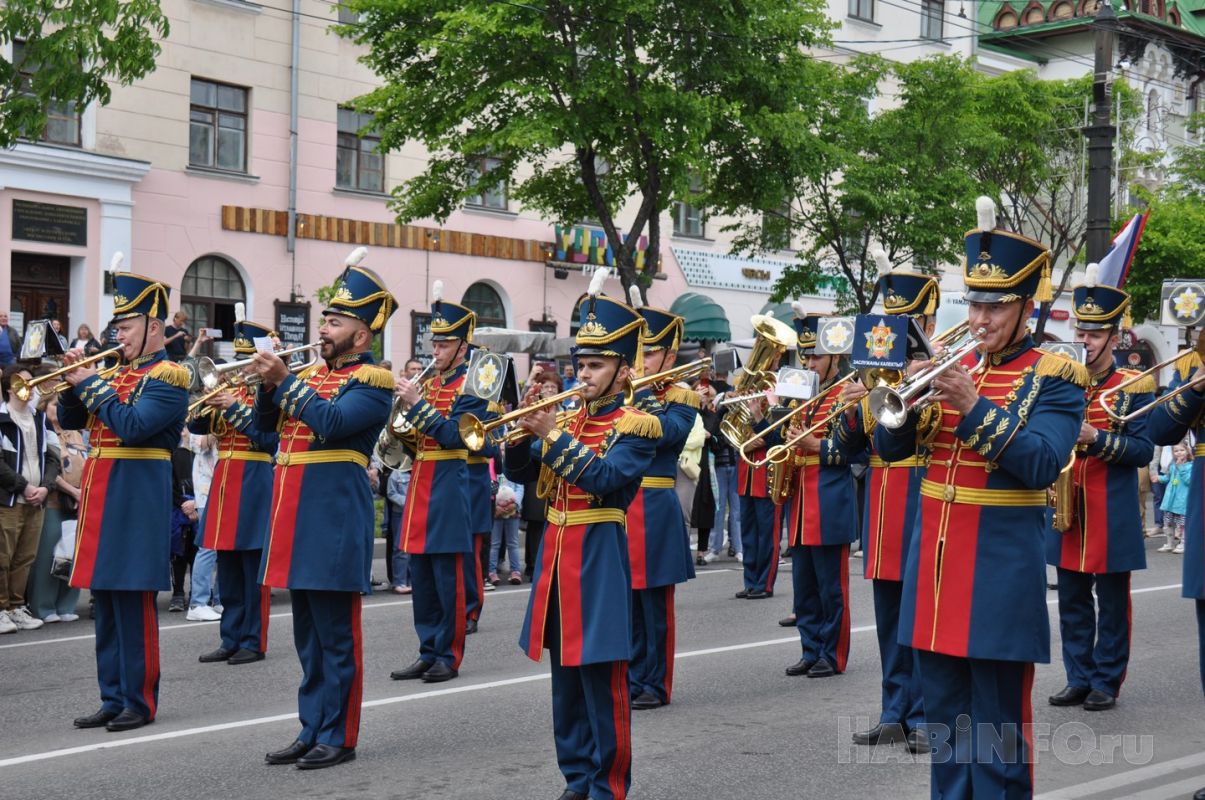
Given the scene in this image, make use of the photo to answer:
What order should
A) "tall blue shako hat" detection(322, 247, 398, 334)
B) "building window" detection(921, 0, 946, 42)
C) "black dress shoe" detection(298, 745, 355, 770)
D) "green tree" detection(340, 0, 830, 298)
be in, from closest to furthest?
"black dress shoe" detection(298, 745, 355, 770)
"tall blue shako hat" detection(322, 247, 398, 334)
"green tree" detection(340, 0, 830, 298)
"building window" detection(921, 0, 946, 42)

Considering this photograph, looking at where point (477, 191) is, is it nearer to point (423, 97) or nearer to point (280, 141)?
point (423, 97)

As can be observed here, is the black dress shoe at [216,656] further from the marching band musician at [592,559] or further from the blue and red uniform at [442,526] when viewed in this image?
the marching band musician at [592,559]

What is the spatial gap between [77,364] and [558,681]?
3312mm

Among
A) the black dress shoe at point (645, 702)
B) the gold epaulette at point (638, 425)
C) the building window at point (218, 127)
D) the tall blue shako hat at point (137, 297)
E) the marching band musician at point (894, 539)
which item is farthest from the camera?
the building window at point (218, 127)

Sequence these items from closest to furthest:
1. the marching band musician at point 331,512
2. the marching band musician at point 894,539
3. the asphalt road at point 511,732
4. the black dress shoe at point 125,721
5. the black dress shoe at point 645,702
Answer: the asphalt road at point 511,732 → the marching band musician at point 331,512 → the marching band musician at point 894,539 → the black dress shoe at point 125,721 → the black dress shoe at point 645,702

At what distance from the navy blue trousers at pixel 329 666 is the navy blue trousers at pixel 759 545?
6778 millimetres

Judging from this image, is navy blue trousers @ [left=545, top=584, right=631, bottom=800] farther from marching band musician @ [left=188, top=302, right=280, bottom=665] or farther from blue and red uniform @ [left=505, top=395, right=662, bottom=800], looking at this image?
marching band musician @ [left=188, top=302, right=280, bottom=665]

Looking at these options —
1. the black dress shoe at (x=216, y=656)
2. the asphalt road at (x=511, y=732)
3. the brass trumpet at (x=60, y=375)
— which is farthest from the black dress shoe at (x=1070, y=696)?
the brass trumpet at (x=60, y=375)

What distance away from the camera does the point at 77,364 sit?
26.1 feet

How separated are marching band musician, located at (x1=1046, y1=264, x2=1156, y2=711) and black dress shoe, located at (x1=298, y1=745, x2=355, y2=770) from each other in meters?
4.20

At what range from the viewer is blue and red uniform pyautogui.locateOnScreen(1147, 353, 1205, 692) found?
750 cm

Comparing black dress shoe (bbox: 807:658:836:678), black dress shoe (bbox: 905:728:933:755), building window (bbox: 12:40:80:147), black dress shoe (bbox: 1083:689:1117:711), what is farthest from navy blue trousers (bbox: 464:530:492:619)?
building window (bbox: 12:40:80:147)

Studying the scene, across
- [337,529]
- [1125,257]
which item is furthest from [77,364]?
[1125,257]

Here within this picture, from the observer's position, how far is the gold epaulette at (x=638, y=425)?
6.43 meters
